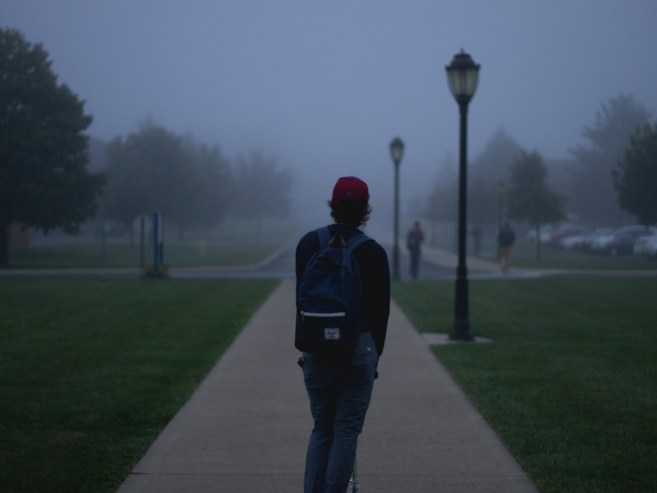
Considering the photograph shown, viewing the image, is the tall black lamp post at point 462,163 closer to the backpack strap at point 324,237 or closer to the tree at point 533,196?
the backpack strap at point 324,237

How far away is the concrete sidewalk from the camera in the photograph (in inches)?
169

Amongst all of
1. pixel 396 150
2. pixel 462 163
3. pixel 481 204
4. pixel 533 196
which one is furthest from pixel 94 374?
pixel 481 204

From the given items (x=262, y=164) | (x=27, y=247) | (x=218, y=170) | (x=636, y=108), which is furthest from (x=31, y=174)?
(x=636, y=108)

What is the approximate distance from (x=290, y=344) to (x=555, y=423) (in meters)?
4.55

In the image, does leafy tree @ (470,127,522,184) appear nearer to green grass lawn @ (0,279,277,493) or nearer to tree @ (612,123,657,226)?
tree @ (612,123,657,226)

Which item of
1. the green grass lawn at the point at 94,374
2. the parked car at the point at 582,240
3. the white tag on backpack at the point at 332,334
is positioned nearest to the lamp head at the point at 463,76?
the green grass lawn at the point at 94,374

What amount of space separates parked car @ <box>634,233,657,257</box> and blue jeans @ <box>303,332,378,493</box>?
112 feet

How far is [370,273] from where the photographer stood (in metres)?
3.39

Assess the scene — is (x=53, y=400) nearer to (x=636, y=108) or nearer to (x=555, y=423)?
(x=555, y=423)

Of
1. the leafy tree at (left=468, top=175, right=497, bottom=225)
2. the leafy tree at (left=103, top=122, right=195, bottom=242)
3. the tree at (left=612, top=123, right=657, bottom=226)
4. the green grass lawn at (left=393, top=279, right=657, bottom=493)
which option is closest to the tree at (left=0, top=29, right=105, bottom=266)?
the green grass lawn at (left=393, top=279, right=657, bottom=493)

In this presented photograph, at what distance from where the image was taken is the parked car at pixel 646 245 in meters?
33.9

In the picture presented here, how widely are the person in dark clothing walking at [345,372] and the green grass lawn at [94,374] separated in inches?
60.0

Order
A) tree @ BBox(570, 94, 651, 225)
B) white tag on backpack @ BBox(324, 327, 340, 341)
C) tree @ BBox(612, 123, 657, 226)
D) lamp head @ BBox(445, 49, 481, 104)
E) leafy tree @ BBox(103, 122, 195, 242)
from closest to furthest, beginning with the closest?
1. white tag on backpack @ BBox(324, 327, 340, 341)
2. lamp head @ BBox(445, 49, 481, 104)
3. tree @ BBox(612, 123, 657, 226)
4. leafy tree @ BBox(103, 122, 195, 242)
5. tree @ BBox(570, 94, 651, 225)

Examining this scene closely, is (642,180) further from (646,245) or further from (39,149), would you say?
(39,149)
